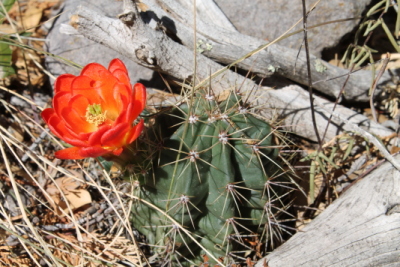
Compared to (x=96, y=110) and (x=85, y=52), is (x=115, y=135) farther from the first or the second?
(x=85, y=52)

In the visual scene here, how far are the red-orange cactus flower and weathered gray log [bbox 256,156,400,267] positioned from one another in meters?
0.96

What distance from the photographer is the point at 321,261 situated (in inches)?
73.5

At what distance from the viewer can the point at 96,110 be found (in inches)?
64.0

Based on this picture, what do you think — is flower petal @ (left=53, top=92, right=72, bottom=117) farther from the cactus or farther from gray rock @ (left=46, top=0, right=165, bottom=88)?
gray rock @ (left=46, top=0, right=165, bottom=88)

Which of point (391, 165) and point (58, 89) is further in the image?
point (391, 165)

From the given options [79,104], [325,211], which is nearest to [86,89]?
[79,104]

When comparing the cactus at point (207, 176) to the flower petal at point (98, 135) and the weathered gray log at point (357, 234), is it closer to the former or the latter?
the weathered gray log at point (357, 234)

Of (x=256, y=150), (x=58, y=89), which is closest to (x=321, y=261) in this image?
(x=256, y=150)

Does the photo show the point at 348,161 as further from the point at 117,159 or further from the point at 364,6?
the point at 117,159

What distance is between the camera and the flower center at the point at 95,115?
5.31ft

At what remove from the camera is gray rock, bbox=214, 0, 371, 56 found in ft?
9.09

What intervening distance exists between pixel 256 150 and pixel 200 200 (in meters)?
0.34

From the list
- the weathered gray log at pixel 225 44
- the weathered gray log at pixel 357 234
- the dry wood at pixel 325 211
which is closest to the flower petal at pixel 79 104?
the dry wood at pixel 325 211

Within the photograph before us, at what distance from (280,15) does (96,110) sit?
1.63m
